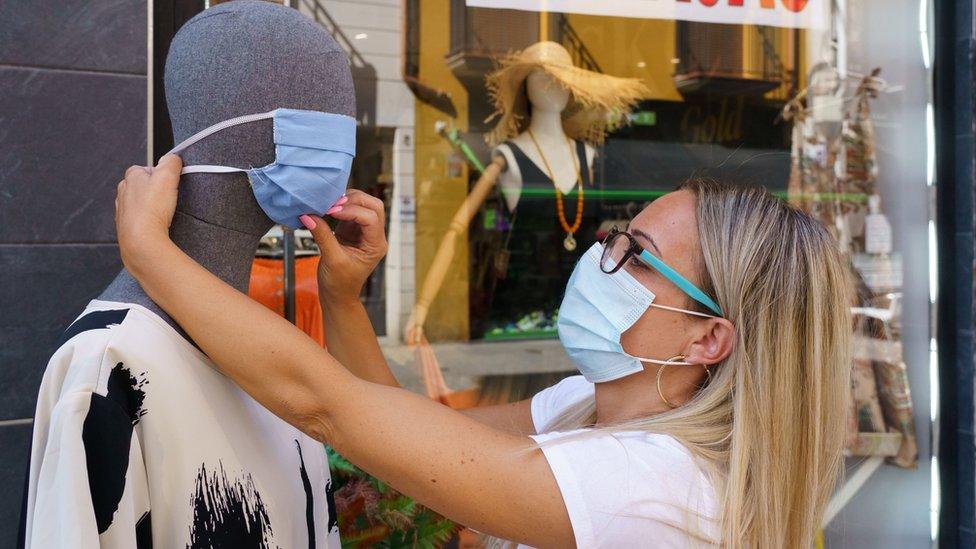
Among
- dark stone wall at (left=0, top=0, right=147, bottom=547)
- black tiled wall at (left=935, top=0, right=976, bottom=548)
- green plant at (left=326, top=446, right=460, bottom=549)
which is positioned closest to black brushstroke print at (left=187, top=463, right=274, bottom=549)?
green plant at (left=326, top=446, right=460, bottom=549)

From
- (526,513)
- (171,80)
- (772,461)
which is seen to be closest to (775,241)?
(772,461)

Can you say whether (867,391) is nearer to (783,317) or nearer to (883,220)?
(883,220)

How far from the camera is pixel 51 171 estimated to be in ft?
5.74

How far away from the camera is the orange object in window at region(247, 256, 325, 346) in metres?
2.51

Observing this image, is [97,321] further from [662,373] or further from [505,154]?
[505,154]

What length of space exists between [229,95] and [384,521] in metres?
1.15

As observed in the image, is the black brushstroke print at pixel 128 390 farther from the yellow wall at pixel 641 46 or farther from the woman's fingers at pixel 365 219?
the yellow wall at pixel 641 46

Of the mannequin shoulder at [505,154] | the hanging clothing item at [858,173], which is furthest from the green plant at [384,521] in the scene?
the hanging clothing item at [858,173]

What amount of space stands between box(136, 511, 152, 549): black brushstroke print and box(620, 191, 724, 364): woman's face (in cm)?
74

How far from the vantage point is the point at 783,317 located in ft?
3.92

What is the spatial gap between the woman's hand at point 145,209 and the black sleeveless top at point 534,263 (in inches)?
92.5

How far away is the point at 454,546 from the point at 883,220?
2193 mm

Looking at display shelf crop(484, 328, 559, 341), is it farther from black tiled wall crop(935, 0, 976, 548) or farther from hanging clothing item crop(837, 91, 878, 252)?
black tiled wall crop(935, 0, 976, 548)

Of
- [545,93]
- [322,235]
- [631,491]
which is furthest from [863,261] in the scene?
[322,235]
